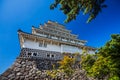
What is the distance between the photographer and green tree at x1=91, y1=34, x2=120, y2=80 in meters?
13.5

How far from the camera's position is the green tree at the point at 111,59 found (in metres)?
13.5

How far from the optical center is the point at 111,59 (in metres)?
13.9

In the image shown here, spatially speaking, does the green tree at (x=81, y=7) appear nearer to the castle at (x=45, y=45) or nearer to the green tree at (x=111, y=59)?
the green tree at (x=111, y=59)

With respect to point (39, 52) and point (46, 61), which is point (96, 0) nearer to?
point (46, 61)

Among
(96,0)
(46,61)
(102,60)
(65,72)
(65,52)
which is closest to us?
(96,0)

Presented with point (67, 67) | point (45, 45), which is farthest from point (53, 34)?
point (67, 67)

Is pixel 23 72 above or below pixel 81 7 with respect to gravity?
below

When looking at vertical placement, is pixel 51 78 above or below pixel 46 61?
below

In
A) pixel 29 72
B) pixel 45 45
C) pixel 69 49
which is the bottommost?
pixel 29 72

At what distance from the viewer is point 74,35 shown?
38.6m

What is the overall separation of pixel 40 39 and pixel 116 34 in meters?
16.0

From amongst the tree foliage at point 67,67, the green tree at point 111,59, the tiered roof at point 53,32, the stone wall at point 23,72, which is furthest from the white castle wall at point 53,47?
the green tree at point 111,59

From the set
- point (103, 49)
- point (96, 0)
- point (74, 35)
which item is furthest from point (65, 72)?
point (74, 35)

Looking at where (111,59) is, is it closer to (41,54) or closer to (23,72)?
(23,72)
